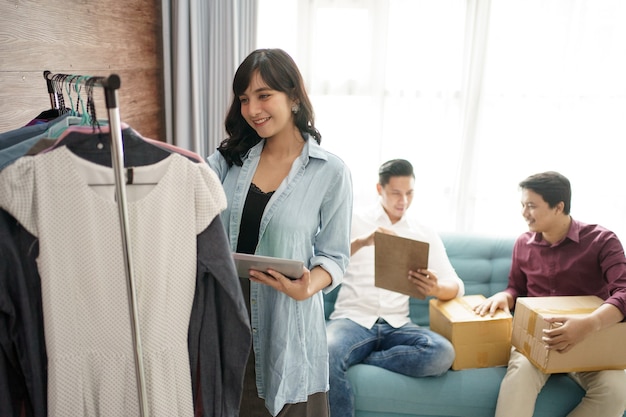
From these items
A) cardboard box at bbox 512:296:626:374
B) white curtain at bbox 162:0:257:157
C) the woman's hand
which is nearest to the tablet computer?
the woman's hand

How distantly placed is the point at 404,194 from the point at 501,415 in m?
1.00

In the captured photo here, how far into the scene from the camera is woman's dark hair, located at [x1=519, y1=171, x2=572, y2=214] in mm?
2238

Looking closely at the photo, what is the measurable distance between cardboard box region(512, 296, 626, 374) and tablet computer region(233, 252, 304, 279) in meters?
1.19

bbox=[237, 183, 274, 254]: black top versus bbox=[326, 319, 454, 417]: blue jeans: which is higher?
bbox=[237, 183, 274, 254]: black top

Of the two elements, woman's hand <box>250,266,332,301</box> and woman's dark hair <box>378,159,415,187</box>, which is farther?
woman's dark hair <box>378,159,415,187</box>

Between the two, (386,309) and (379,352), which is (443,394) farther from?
(386,309)

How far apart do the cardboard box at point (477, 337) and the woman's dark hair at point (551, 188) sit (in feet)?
1.71

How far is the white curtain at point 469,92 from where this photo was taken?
2.99m

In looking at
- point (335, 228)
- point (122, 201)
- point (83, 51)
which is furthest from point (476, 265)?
point (122, 201)

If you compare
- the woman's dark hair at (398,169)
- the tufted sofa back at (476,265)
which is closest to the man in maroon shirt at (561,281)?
the tufted sofa back at (476,265)

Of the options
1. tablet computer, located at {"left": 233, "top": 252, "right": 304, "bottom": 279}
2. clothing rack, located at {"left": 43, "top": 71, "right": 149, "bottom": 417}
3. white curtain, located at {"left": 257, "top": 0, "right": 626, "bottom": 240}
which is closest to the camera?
clothing rack, located at {"left": 43, "top": 71, "right": 149, "bottom": 417}

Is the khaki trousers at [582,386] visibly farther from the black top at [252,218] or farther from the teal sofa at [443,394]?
the black top at [252,218]

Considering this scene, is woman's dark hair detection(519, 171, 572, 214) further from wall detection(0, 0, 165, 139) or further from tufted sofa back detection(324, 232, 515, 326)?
wall detection(0, 0, 165, 139)

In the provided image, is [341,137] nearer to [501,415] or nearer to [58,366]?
[501,415]
